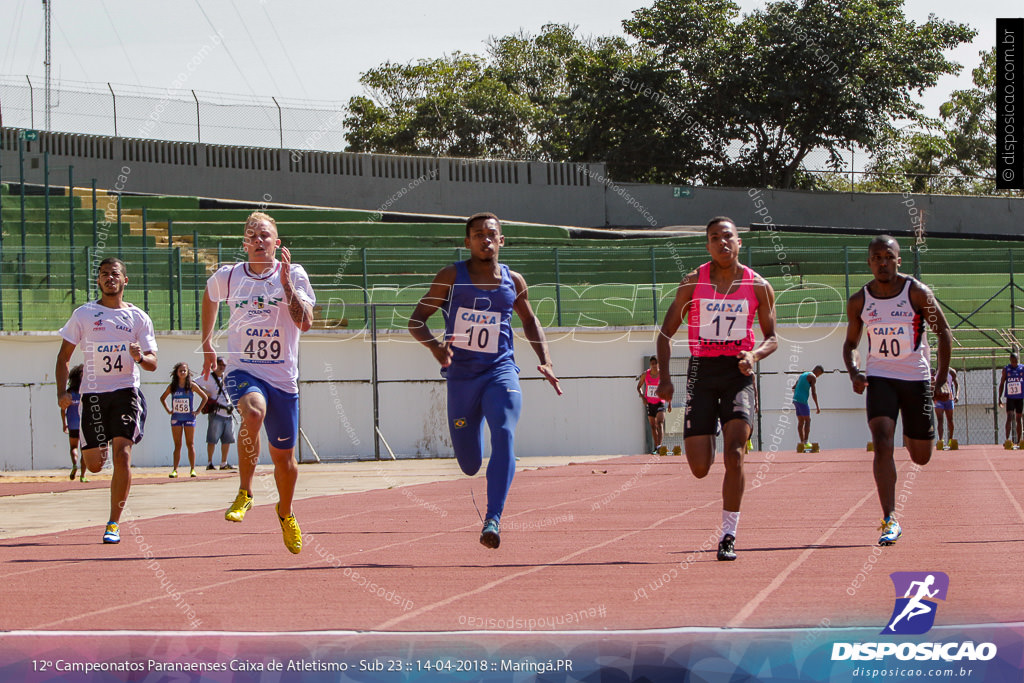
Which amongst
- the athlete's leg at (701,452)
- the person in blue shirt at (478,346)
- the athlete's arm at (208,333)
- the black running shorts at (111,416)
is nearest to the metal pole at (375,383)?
the black running shorts at (111,416)

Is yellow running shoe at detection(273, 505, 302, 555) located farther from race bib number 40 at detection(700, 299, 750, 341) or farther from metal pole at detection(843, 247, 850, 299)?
metal pole at detection(843, 247, 850, 299)

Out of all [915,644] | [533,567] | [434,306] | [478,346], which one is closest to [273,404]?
[434,306]

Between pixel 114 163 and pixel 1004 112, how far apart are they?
27.5 m

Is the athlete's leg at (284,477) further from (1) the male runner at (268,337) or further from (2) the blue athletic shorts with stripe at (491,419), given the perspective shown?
(2) the blue athletic shorts with stripe at (491,419)

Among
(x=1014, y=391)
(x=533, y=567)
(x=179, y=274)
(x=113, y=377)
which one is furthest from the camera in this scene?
(x=179, y=274)

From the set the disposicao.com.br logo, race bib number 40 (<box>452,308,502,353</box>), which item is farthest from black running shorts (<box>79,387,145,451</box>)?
the disposicao.com.br logo

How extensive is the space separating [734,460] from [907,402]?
61.2 inches

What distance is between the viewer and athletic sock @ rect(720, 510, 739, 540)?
282 inches

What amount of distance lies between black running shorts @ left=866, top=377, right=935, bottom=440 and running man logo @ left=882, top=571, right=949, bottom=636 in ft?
6.34

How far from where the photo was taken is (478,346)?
24.7ft

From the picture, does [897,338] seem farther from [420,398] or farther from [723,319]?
[420,398]

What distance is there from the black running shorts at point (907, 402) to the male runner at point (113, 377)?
500 cm

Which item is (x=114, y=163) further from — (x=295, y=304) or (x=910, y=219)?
(x=295, y=304)

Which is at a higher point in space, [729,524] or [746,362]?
[746,362]
